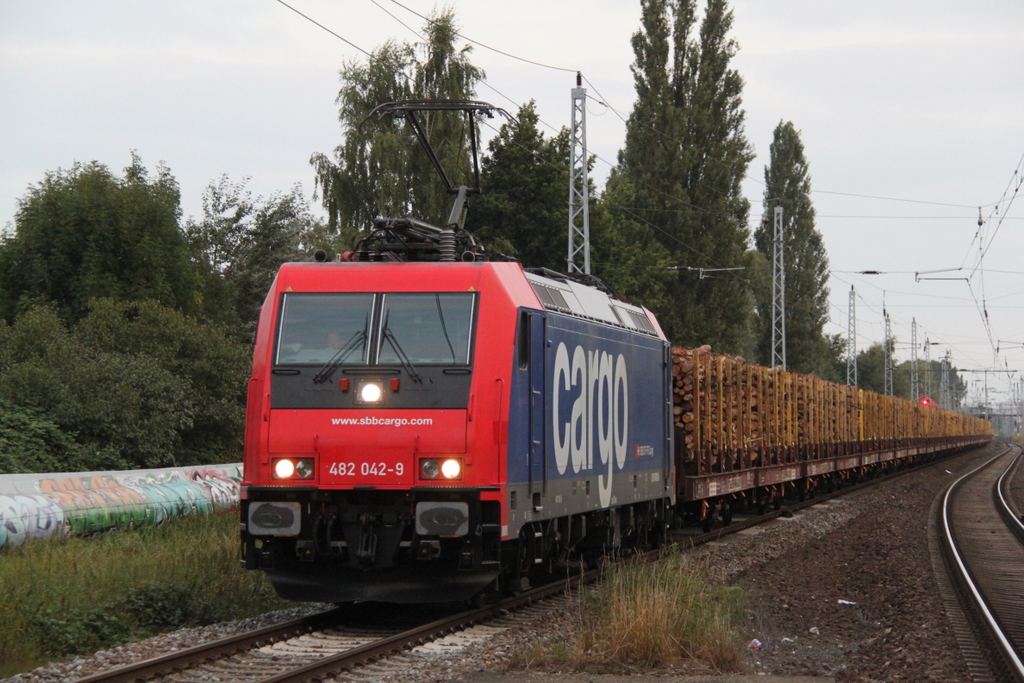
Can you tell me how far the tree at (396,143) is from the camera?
3572cm

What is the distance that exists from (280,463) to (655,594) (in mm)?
3101

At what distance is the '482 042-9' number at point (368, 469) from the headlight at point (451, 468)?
312 mm

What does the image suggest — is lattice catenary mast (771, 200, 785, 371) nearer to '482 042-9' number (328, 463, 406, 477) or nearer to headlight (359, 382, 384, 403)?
headlight (359, 382, 384, 403)

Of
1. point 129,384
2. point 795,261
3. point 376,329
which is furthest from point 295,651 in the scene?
point 795,261

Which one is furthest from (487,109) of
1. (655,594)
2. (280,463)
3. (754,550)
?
(754,550)

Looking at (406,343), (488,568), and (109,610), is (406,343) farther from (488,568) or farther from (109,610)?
(109,610)

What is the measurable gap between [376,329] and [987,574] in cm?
989

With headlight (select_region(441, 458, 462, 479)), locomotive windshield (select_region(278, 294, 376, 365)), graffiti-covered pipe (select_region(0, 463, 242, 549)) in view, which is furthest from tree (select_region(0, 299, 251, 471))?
headlight (select_region(441, 458, 462, 479))

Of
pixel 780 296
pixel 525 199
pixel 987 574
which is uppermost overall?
pixel 525 199

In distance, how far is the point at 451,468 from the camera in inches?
370

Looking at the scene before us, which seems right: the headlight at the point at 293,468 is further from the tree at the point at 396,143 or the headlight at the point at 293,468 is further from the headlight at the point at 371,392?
the tree at the point at 396,143

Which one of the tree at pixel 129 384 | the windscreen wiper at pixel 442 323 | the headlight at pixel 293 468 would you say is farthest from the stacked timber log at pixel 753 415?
the tree at pixel 129 384

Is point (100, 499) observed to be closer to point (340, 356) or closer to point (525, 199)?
point (340, 356)

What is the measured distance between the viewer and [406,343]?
980 cm
